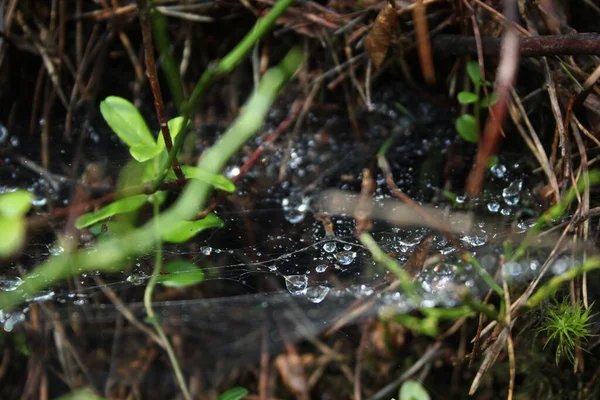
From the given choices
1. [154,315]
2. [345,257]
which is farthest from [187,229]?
[345,257]

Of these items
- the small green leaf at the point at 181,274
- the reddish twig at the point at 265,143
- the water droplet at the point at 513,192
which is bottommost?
the water droplet at the point at 513,192

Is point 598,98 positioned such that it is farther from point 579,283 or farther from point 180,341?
point 180,341

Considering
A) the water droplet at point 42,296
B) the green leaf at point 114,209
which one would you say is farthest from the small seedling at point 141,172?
the water droplet at point 42,296

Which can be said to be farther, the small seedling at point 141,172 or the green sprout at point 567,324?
the small seedling at point 141,172

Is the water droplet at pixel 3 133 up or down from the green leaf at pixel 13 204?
up

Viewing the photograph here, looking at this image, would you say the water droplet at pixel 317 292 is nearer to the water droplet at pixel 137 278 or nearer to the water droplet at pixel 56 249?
the water droplet at pixel 137 278
